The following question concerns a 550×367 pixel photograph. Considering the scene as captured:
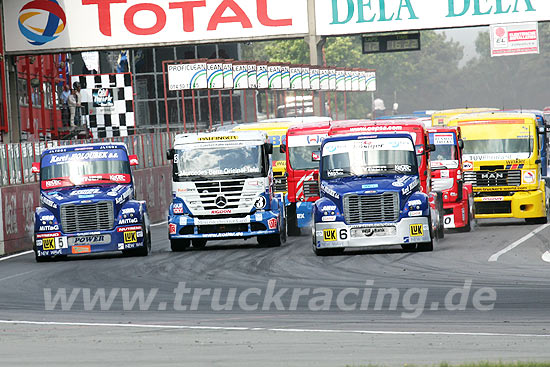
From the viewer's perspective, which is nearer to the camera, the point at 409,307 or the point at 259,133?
the point at 409,307

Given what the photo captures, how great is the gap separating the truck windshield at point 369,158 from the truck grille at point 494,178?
7.09 m

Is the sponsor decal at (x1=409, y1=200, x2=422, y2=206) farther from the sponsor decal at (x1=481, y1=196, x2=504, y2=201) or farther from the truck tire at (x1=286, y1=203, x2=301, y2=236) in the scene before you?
the sponsor decal at (x1=481, y1=196, x2=504, y2=201)

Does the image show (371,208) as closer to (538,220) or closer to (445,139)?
(445,139)

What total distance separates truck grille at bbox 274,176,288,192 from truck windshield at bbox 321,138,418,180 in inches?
254

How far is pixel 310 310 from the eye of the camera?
43.4 feet

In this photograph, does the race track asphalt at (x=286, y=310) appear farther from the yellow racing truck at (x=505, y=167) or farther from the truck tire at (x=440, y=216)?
the yellow racing truck at (x=505, y=167)

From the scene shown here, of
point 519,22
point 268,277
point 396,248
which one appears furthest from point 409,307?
point 519,22

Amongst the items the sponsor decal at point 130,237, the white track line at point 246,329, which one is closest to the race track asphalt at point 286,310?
the white track line at point 246,329

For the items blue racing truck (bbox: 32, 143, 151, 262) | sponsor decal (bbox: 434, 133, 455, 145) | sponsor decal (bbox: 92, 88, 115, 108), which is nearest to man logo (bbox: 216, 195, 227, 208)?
blue racing truck (bbox: 32, 143, 151, 262)

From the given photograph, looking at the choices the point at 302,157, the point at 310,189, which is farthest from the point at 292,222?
the point at 302,157

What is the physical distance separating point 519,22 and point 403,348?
3175 cm

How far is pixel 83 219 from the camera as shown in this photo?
21672 millimetres

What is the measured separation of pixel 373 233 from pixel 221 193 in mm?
3726

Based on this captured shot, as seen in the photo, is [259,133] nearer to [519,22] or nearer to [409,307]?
[409,307]
